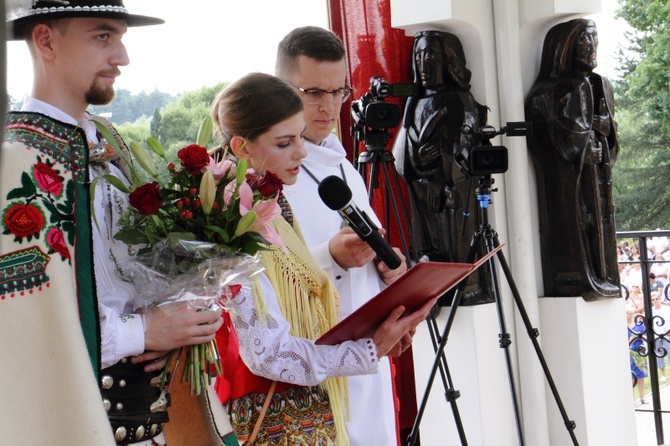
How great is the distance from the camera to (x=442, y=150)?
3.46 metres

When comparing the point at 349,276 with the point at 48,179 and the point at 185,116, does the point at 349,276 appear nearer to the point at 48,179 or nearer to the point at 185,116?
the point at 48,179

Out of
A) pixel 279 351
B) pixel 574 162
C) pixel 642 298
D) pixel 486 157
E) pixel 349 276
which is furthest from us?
pixel 642 298

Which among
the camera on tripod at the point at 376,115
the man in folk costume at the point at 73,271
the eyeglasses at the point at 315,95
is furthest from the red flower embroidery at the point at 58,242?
the camera on tripod at the point at 376,115

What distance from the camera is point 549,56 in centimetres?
367

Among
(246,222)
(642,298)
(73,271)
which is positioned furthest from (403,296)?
(642,298)

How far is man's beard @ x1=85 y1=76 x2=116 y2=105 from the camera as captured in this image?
Result: 1.46 meters

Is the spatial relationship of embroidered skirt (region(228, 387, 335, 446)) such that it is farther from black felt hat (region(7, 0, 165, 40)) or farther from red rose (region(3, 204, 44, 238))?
black felt hat (region(7, 0, 165, 40))

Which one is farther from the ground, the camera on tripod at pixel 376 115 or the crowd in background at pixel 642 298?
the camera on tripod at pixel 376 115

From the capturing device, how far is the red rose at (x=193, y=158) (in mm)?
1447

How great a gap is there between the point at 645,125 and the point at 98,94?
17186 millimetres

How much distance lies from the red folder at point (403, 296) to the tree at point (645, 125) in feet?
52.1

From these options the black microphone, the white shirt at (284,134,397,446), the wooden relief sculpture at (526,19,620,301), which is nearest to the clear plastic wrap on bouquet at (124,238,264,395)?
the black microphone

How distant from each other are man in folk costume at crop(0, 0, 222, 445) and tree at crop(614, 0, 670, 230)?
16381 millimetres

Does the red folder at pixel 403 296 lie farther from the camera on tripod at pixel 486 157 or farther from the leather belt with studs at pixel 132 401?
the camera on tripod at pixel 486 157
